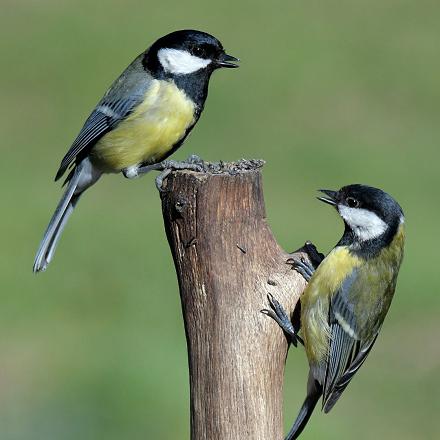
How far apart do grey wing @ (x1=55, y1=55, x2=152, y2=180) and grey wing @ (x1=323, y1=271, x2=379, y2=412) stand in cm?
154

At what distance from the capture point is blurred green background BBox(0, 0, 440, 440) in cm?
811

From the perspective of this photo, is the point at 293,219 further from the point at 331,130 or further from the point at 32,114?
the point at 32,114

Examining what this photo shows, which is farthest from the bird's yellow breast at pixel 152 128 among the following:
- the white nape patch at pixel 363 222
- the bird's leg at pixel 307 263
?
the bird's leg at pixel 307 263

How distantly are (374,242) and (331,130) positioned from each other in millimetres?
10436

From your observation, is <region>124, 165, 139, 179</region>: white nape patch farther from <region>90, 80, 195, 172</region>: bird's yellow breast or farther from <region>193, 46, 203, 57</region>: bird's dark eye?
<region>193, 46, 203, 57</region>: bird's dark eye

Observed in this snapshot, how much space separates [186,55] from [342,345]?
1.63 metres

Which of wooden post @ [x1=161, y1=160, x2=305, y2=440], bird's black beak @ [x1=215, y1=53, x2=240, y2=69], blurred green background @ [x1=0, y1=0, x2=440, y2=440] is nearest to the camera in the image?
wooden post @ [x1=161, y1=160, x2=305, y2=440]

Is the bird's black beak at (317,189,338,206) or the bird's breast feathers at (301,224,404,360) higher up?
the bird's black beak at (317,189,338,206)

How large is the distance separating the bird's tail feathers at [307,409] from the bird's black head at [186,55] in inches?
64.2

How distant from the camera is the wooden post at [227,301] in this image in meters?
4.32

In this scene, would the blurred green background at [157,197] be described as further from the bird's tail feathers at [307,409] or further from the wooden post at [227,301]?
the wooden post at [227,301]

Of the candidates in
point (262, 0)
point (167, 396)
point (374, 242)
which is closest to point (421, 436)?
point (167, 396)

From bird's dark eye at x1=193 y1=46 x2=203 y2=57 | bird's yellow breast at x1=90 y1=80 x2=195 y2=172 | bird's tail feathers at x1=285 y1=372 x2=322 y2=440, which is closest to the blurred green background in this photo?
bird's yellow breast at x1=90 y1=80 x2=195 y2=172

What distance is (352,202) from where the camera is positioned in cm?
502
